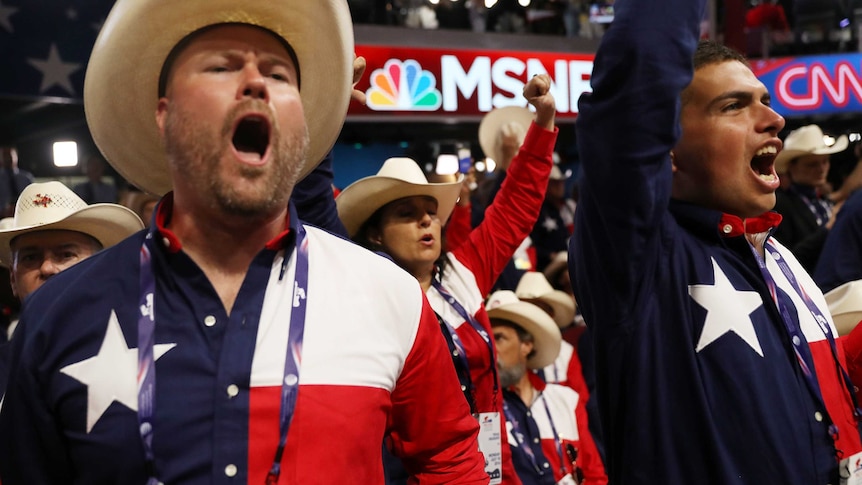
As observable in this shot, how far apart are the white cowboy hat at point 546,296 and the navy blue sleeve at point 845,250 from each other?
2141mm

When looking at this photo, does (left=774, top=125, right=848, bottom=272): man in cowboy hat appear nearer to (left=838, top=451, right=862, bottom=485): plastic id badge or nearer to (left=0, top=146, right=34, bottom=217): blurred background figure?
(left=838, top=451, right=862, bottom=485): plastic id badge

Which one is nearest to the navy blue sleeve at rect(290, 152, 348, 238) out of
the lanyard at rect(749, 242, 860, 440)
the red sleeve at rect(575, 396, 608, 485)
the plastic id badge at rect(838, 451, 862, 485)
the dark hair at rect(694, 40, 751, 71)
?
the dark hair at rect(694, 40, 751, 71)

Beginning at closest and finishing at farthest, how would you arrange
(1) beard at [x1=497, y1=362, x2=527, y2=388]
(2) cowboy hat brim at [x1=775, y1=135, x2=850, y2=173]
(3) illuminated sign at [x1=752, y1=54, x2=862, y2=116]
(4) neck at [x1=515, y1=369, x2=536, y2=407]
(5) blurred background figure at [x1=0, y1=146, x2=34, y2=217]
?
(1) beard at [x1=497, y1=362, x2=527, y2=388]
(4) neck at [x1=515, y1=369, x2=536, y2=407]
(2) cowboy hat brim at [x1=775, y1=135, x2=850, y2=173]
(5) blurred background figure at [x1=0, y1=146, x2=34, y2=217]
(3) illuminated sign at [x1=752, y1=54, x2=862, y2=116]

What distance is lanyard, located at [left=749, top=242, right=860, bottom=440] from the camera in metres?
1.87

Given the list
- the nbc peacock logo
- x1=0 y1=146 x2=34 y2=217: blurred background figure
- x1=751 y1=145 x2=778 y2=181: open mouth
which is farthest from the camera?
the nbc peacock logo

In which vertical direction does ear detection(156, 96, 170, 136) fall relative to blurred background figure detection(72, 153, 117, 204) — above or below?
above

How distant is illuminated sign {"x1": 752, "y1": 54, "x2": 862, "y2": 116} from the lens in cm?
1576

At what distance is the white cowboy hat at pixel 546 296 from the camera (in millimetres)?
5777

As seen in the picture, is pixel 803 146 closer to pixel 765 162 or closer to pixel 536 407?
pixel 536 407

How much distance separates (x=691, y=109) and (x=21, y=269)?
2343 mm

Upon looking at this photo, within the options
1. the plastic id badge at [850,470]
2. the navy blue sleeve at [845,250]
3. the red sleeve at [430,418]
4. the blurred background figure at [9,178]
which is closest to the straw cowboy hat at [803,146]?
the navy blue sleeve at [845,250]

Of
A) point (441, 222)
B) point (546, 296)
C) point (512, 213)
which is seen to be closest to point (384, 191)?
point (441, 222)

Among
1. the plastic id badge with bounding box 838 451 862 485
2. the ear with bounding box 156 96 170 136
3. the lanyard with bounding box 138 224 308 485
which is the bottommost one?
the plastic id badge with bounding box 838 451 862 485

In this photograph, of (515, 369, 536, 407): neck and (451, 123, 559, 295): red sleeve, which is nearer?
(451, 123, 559, 295): red sleeve
